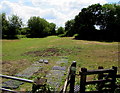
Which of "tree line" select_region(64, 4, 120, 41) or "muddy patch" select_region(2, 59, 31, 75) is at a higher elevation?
"tree line" select_region(64, 4, 120, 41)

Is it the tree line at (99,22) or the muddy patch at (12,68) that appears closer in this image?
the muddy patch at (12,68)

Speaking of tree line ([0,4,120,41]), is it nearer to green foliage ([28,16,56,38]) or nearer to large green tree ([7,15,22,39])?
large green tree ([7,15,22,39])

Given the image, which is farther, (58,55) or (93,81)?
(58,55)

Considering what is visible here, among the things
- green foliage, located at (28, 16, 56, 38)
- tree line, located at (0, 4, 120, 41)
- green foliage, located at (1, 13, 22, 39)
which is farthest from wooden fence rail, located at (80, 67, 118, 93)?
green foliage, located at (28, 16, 56, 38)

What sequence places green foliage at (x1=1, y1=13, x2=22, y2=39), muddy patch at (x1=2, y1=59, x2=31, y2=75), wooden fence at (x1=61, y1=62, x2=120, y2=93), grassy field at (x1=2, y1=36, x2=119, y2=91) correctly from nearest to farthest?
1. wooden fence at (x1=61, y1=62, x2=120, y2=93)
2. muddy patch at (x1=2, y1=59, x2=31, y2=75)
3. grassy field at (x1=2, y1=36, x2=119, y2=91)
4. green foliage at (x1=1, y1=13, x2=22, y2=39)

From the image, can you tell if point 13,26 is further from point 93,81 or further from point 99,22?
point 93,81

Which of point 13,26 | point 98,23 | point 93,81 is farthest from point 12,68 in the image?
point 13,26

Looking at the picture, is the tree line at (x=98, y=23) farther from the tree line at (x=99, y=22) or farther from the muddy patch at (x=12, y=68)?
the muddy patch at (x=12, y=68)

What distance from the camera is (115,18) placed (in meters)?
31.7

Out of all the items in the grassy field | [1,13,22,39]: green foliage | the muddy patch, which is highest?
[1,13,22,39]: green foliage

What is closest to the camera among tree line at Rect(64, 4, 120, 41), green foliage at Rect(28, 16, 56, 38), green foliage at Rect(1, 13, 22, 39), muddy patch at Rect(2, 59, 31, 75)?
muddy patch at Rect(2, 59, 31, 75)

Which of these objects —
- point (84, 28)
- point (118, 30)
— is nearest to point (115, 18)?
point (118, 30)

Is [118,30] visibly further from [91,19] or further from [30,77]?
[30,77]

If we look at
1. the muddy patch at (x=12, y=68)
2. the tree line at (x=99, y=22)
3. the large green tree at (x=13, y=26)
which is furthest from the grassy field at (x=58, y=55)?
the large green tree at (x=13, y=26)
